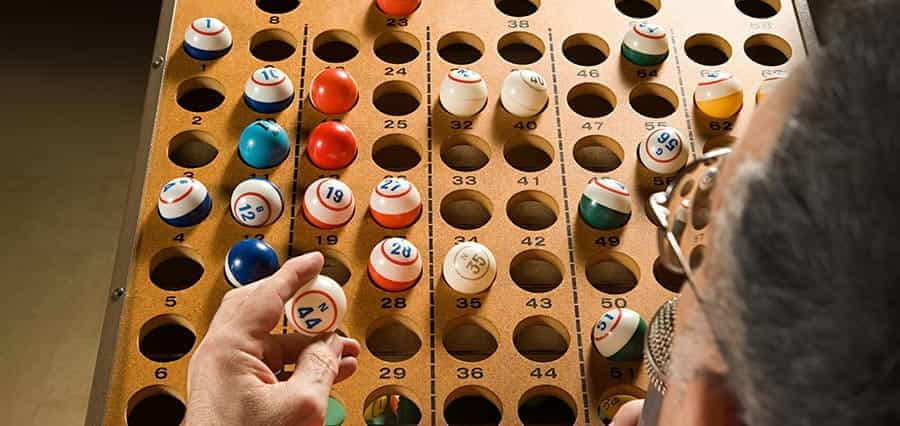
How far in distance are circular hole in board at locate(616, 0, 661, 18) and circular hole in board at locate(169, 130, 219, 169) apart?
546 mm

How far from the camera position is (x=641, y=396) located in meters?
0.91

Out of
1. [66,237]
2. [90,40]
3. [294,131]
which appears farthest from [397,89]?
[90,40]

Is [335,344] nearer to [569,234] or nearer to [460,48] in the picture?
[569,234]

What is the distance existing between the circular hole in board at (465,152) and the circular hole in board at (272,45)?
23cm

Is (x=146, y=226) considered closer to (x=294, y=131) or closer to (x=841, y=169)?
(x=294, y=131)

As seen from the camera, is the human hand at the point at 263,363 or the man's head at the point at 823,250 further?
the human hand at the point at 263,363

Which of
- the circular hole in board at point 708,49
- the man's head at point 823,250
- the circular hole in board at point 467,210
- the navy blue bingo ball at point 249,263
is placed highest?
the man's head at point 823,250

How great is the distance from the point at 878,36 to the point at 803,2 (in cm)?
84

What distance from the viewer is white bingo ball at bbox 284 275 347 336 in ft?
2.91

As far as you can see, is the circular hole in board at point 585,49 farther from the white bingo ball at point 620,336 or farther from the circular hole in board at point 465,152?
the white bingo ball at point 620,336

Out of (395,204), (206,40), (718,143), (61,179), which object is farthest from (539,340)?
(61,179)

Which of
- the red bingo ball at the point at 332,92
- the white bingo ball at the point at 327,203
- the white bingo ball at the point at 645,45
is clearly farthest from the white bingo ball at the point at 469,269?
the white bingo ball at the point at 645,45

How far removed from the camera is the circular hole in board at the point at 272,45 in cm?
115

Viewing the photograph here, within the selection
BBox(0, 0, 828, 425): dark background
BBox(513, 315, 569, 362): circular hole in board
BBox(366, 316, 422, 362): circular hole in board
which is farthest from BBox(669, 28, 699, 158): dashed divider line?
BBox(0, 0, 828, 425): dark background
